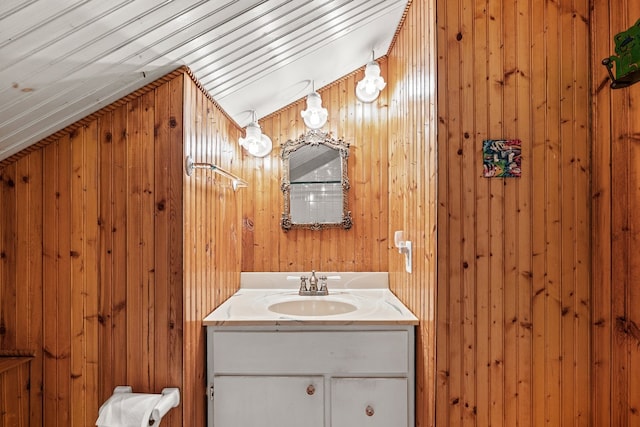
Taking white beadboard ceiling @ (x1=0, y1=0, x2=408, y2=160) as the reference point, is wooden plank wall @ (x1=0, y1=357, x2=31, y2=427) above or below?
below

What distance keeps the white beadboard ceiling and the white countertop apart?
1.07 metres

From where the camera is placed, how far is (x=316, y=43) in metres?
1.88

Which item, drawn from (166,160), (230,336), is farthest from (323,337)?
(166,160)

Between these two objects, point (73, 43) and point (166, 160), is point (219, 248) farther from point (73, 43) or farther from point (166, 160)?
point (73, 43)

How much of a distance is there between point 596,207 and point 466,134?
1.96ft

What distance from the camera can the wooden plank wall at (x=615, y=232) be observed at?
137 centimetres

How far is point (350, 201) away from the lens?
2.48m

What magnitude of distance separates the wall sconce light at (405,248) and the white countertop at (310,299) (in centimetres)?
21

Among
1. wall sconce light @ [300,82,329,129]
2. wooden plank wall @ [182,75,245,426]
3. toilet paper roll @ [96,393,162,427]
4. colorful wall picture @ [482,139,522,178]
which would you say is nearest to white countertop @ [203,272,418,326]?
wooden plank wall @ [182,75,245,426]

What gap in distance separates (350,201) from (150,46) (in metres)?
1.49

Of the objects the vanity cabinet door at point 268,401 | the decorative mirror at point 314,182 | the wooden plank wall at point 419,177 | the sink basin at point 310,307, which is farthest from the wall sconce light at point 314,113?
the vanity cabinet door at point 268,401

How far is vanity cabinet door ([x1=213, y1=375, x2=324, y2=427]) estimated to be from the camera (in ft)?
5.53

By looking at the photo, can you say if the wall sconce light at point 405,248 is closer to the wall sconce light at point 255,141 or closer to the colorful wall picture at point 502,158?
the colorful wall picture at point 502,158

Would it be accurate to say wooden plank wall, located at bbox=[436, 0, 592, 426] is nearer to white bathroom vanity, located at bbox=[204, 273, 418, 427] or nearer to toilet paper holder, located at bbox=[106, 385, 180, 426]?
white bathroom vanity, located at bbox=[204, 273, 418, 427]
